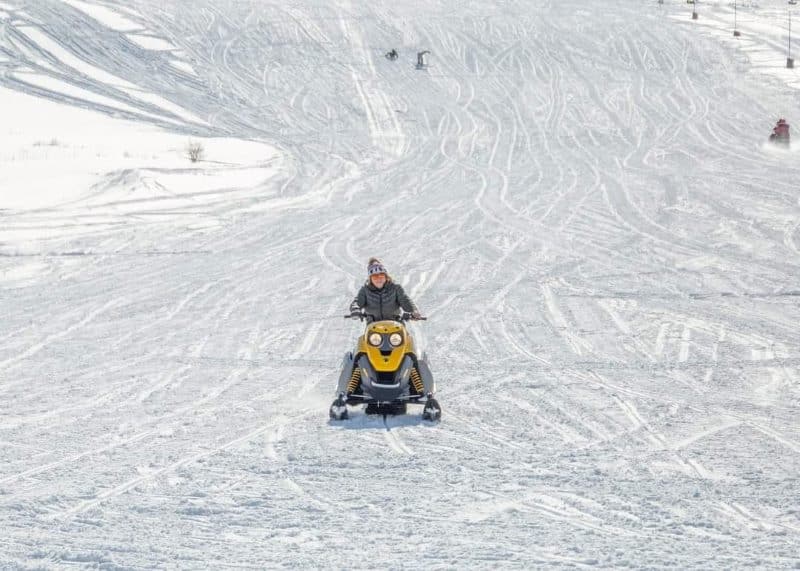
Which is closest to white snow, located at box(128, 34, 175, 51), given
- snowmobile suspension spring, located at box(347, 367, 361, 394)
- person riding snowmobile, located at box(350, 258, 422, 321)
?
person riding snowmobile, located at box(350, 258, 422, 321)

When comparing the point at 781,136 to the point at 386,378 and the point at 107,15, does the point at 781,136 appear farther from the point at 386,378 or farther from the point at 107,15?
the point at 107,15

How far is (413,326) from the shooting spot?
Result: 15.1 metres

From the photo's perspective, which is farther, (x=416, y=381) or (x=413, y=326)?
(x=413, y=326)

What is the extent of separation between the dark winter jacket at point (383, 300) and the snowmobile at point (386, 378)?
0.42 meters

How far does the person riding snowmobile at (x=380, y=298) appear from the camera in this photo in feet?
37.1

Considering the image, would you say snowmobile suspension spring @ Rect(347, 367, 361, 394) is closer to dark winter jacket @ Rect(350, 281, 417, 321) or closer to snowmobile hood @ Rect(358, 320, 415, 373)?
snowmobile hood @ Rect(358, 320, 415, 373)

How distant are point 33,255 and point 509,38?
124ft

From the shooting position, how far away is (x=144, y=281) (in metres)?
18.0

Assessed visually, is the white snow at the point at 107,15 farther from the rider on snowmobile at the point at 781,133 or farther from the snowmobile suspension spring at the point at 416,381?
the snowmobile suspension spring at the point at 416,381

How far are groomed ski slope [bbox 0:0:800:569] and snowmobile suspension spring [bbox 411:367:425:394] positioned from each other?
0.29 meters

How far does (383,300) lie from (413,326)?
3.80 m

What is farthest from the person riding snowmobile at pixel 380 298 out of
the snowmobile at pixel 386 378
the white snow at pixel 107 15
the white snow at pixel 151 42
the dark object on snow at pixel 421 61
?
the white snow at pixel 107 15

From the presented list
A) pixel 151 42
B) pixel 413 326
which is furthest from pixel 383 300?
pixel 151 42

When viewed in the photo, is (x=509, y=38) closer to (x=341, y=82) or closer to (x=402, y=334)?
(x=341, y=82)
